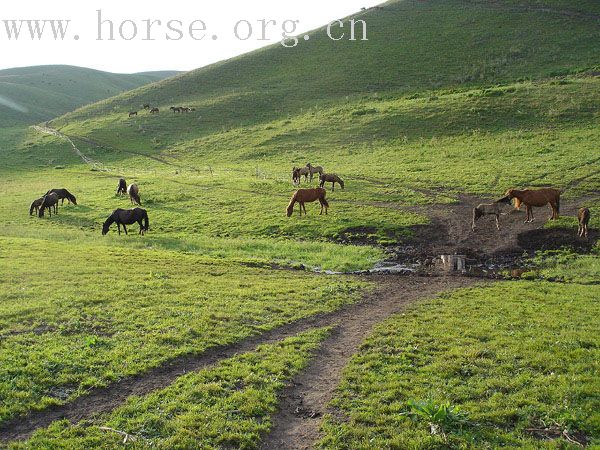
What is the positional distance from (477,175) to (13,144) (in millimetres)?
62874

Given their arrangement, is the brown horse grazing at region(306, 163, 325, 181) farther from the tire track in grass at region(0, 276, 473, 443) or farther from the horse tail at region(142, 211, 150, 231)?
the tire track in grass at region(0, 276, 473, 443)

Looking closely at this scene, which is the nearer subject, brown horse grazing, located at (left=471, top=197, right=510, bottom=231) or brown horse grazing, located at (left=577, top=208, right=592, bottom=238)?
brown horse grazing, located at (left=577, top=208, right=592, bottom=238)

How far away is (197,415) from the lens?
9117 mm

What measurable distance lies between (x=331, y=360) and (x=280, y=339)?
1.70 m

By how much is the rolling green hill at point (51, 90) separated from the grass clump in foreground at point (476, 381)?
96656mm

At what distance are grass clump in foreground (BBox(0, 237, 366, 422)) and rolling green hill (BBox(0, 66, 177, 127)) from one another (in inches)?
3373

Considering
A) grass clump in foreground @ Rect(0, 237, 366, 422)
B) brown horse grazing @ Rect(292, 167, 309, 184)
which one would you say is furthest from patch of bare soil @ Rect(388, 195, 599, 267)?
brown horse grazing @ Rect(292, 167, 309, 184)

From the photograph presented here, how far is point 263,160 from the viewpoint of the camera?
2004 inches

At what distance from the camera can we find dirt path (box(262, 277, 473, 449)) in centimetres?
901

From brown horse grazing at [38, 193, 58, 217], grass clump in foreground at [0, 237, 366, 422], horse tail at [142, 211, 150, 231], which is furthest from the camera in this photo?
brown horse grazing at [38, 193, 58, 217]

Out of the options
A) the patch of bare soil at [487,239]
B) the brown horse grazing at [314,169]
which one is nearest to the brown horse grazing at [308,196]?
the patch of bare soil at [487,239]

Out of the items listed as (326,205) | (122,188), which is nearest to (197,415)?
(326,205)

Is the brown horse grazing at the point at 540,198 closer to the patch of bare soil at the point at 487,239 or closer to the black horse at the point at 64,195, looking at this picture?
the patch of bare soil at the point at 487,239

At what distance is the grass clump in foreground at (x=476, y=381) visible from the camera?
8.64m
